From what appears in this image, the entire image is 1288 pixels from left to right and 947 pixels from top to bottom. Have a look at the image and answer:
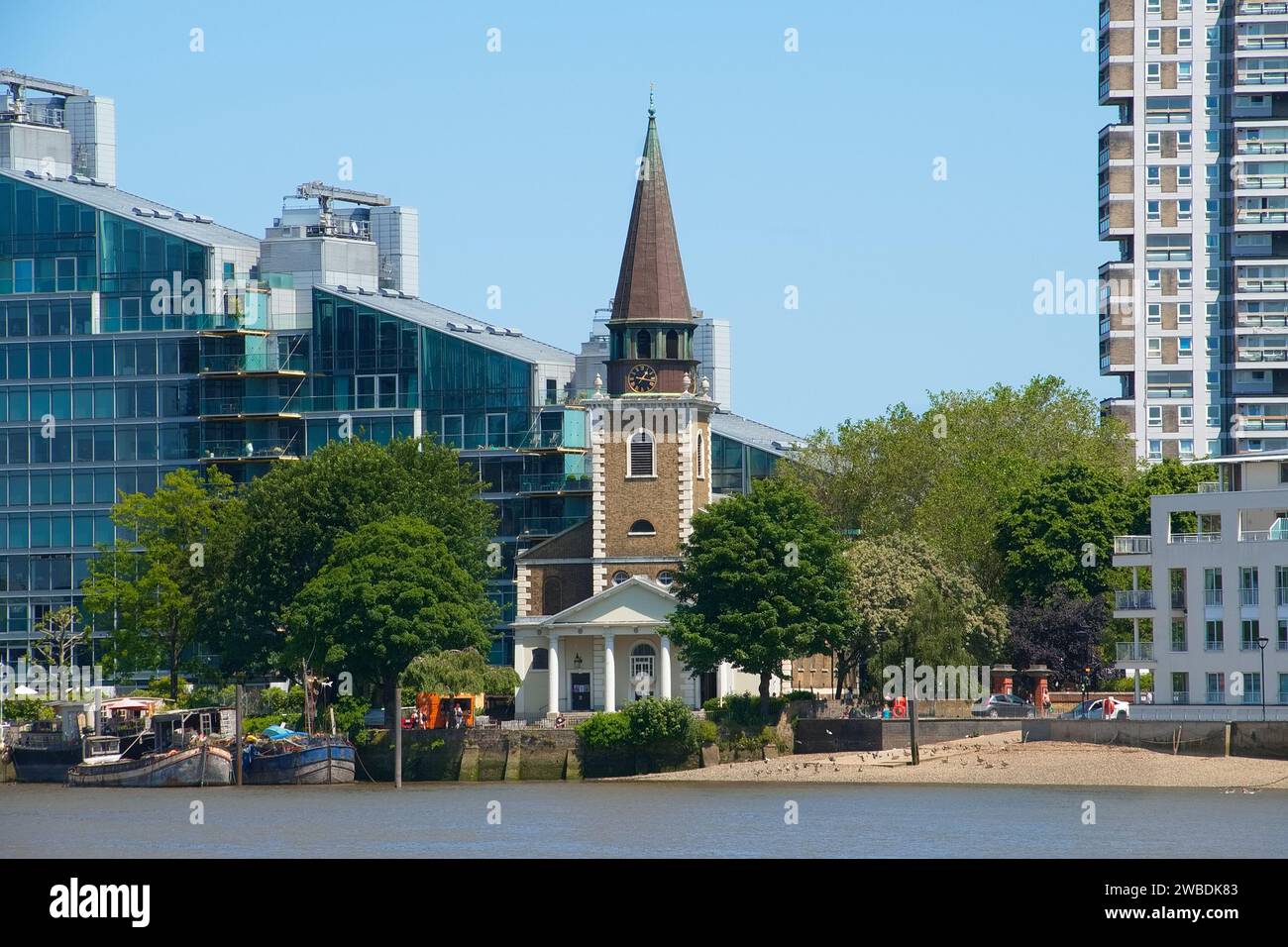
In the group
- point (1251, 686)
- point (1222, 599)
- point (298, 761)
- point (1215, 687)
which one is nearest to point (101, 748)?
point (298, 761)

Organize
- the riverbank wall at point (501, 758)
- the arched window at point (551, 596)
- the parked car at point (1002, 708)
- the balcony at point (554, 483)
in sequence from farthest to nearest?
the balcony at point (554, 483) → the arched window at point (551, 596) → the parked car at point (1002, 708) → the riverbank wall at point (501, 758)

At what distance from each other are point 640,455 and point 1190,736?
3560 cm

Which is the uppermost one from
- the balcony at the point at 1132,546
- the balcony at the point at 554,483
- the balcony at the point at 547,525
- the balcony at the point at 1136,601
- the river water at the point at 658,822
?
the balcony at the point at 554,483

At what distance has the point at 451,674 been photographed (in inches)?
4254

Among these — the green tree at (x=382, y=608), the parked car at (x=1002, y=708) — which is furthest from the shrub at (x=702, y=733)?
the green tree at (x=382, y=608)

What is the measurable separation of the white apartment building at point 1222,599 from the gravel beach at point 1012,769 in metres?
3.72

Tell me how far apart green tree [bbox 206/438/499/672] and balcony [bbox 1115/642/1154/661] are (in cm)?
3021

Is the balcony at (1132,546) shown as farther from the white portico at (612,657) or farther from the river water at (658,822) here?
the white portico at (612,657)

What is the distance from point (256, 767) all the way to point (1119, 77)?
283 feet

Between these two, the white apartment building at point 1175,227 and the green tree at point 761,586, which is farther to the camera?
the white apartment building at point 1175,227

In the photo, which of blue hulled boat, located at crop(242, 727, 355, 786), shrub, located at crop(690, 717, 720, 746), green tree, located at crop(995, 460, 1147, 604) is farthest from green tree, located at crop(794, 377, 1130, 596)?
blue hulled boat, located at crop(242, 727, 355, 786)

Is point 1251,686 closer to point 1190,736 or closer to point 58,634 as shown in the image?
point 1190,736

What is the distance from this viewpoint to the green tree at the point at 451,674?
106 meters
